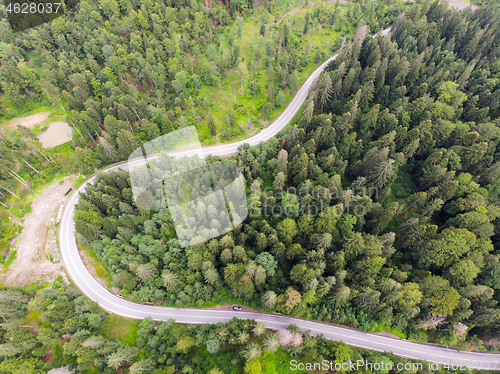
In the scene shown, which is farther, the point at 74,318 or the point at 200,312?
the point at 200,312

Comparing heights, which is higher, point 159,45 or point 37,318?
point 159,45

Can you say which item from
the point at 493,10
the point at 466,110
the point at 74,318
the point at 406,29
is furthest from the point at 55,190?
the point at 493,10

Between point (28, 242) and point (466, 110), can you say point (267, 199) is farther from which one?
point (466, 110)

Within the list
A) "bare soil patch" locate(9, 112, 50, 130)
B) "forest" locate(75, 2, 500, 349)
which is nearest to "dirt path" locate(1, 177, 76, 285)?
"forest" locate(75, 2, 500, 349)

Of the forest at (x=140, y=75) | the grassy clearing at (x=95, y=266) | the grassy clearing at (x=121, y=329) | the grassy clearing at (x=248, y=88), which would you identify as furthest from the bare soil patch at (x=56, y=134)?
the grassy clearing at (x=121, y=329)

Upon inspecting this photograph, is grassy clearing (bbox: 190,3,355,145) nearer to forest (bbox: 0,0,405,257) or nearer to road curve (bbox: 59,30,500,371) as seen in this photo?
forest (bbox: 0,0,405,257)

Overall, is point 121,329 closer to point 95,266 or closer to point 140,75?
point 95,266

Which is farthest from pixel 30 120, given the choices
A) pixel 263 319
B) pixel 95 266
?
pixel 263 319
